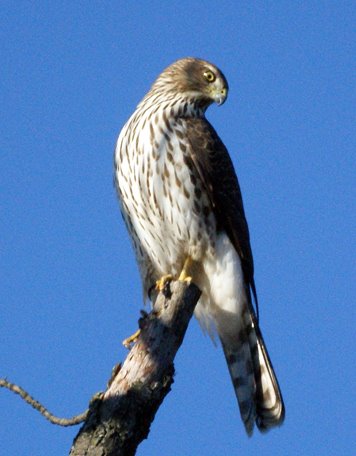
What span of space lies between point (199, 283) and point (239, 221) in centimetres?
49

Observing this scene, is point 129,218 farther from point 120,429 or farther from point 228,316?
point 120,429

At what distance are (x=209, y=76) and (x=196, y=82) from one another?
12 centimetres

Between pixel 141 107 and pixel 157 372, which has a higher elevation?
pixel 141 107

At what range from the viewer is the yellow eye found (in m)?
6.98

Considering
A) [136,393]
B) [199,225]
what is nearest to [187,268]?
[199,225]

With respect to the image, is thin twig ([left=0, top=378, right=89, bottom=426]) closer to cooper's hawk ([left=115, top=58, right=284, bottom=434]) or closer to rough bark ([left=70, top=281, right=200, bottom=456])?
rough bark ([left=70, top=281, right=200, bottom=456])

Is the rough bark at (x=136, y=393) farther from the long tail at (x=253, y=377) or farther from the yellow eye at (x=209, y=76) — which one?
the yellow eye at (x=209, y=76)

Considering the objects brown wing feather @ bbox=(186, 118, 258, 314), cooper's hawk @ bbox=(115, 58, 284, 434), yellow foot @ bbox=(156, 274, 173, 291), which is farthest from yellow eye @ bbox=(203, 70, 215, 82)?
yellow foot @ bbox=(156, 274, 173, 291)

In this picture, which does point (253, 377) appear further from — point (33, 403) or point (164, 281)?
point (33, 403)

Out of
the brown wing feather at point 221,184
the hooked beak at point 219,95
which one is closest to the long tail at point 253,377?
the brown wing feather at point 221,184

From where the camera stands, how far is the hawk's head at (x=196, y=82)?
Answer: 6848mm

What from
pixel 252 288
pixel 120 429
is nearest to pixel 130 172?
pixel 252 288

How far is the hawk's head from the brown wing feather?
0.55 m

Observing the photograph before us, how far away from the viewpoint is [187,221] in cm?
589
